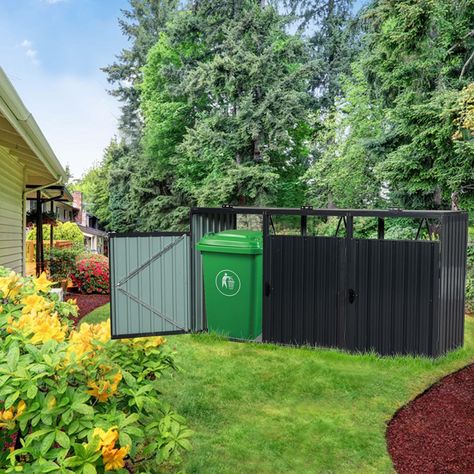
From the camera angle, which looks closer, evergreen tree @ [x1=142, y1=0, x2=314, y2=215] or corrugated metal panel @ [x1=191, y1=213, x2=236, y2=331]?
corrugated metal panel @ [x1=191, y1=213, x2=236, y2=331]

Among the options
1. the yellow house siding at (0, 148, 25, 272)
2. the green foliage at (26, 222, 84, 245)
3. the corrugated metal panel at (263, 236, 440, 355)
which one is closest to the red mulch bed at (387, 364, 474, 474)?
the corrugated metal panel at (263, 236, 440, 355)

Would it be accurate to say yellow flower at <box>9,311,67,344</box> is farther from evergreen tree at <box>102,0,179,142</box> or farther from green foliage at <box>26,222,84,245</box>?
evergreen tree at <box>102,0,179,142</box>

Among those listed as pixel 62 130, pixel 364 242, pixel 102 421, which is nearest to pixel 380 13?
pixel 364 242

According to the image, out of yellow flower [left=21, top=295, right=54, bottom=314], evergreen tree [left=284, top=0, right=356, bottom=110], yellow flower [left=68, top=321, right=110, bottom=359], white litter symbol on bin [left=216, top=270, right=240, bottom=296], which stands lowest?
white litter symbol on bin [left=216, top=270, right=240, bottom=296]

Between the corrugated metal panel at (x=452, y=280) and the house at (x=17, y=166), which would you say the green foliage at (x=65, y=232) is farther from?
the corrugated metal panel at (x=452, y=280)

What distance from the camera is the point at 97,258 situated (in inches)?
547

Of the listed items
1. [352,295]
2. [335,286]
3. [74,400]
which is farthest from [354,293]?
[74,400]

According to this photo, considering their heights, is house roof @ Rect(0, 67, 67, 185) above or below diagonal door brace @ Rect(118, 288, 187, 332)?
above

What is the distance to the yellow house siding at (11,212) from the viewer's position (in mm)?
6543

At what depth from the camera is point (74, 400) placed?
176cm

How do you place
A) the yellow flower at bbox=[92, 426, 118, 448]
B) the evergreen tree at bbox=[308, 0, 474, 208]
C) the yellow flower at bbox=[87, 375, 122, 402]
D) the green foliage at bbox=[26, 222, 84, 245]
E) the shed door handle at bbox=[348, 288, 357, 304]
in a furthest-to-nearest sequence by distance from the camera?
1. the green foliage at bbox=[26, 222, 84, 245]
2. the evergreen tree at bbox=[308, 0, 474, 208]
3. the shed door handle at bbox=[348, 288, 357, 304]
4. the yellow flower at bbox=[87, 375, 122, 402]
5. the yellow flower at bbox=[92, 426, 118, 448]

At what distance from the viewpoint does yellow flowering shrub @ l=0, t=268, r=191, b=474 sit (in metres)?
1.66

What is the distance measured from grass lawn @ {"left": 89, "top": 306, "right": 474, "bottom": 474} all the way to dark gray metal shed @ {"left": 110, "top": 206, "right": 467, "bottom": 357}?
295 mm

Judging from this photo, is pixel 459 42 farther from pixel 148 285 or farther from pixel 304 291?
pixel 148 285
